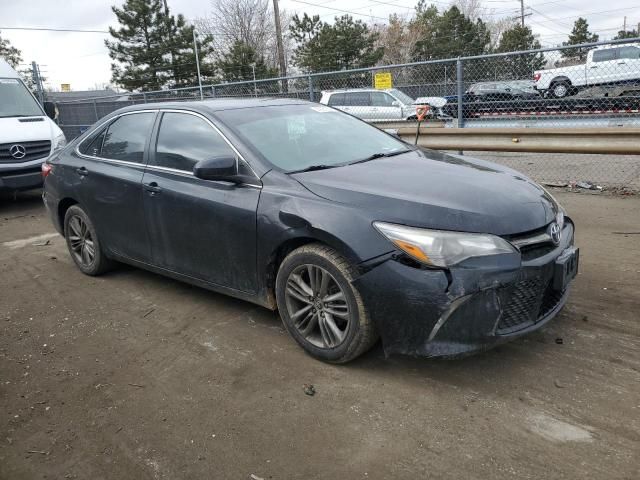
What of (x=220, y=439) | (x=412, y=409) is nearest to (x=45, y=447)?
(x=220, y=439)

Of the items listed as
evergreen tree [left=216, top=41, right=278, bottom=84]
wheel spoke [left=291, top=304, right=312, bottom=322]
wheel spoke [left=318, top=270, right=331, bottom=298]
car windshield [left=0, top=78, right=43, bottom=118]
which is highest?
evergreen tree [left=216, top=41, right=278, bottom=84]

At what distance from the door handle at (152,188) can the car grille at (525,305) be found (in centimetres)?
261

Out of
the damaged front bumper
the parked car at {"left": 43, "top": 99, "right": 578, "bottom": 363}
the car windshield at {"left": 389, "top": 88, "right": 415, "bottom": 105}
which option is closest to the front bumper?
the parked car at {"left": 43, "top": 99, "right": 578, "bottom": 363}

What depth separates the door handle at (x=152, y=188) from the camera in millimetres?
4148

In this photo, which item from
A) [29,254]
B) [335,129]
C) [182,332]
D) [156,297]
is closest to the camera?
[182,332]

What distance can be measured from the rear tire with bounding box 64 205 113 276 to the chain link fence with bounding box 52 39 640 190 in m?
3.90

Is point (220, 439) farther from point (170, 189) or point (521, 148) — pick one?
point (521, 148)

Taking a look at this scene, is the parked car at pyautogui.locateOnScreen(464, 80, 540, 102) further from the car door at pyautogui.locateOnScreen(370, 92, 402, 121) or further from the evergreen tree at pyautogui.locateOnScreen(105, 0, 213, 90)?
the evergreen tree at pyautogui.locateOnScreen(105, 0, 213, 90)

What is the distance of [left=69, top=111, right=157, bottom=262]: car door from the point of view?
4.41m

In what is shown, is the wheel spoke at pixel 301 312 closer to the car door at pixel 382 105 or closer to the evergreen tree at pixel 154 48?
the car door at pixel 382 105

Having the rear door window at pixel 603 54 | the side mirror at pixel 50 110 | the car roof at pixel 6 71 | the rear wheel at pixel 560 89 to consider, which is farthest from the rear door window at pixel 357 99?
the car roof at pixel 6 71

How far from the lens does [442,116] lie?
992 centimetres

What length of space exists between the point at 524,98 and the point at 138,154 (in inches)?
316

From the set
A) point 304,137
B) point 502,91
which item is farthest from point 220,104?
point 502,91
